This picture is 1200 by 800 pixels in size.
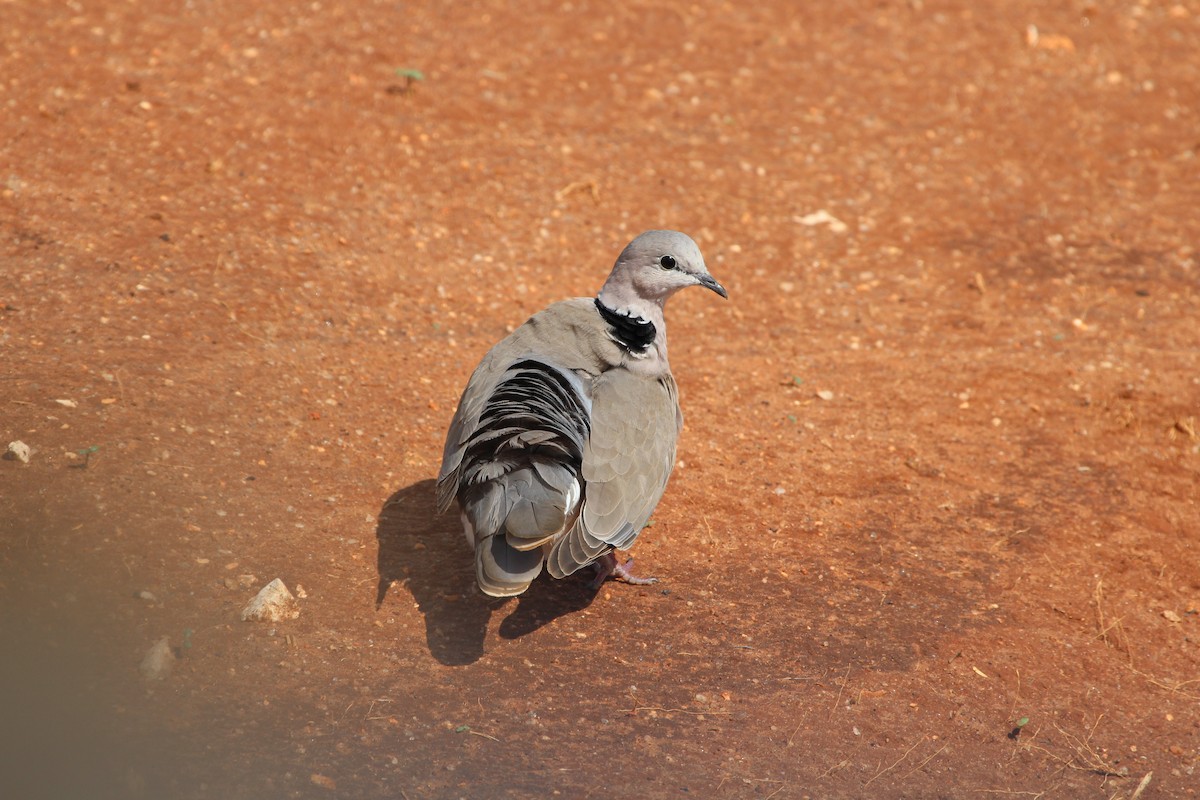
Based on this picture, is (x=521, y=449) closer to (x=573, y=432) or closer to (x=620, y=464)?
(x=573, y=432)

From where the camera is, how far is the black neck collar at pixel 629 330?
17.3 feet

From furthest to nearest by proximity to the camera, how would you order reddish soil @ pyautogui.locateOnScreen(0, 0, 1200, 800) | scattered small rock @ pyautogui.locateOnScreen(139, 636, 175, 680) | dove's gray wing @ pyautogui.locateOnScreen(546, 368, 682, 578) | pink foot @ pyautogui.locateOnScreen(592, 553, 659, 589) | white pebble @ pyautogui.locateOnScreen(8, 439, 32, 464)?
pink foot @ pyautogui.locateOnScreen(592, 553, 659, 589) → white pebble @ pyautogui.locateOnScreen(8, 439, 32, 464) → dove's gray wing @ pyautogui.locateOnScreen(546, 368, 682, 578) → reddish soil @ pyautogui.locateOnScreen(0, 0, 1200, 800) → scattered small rock @ pyautogui.locateOnScreen(139, 636, 175, 680)

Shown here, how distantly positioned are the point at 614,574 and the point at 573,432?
2.86 ft

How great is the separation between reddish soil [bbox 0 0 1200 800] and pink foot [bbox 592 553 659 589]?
0.44 feet

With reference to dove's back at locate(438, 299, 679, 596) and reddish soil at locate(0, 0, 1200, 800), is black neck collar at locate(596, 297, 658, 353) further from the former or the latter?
reddish soil at locate(0, 0, 1200, 800)

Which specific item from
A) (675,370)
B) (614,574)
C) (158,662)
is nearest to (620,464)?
(614,574)

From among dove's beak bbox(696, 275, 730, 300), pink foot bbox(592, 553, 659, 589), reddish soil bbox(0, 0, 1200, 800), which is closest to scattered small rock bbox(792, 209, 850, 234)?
reddish soil bbox(0, 0, 1200, 800)

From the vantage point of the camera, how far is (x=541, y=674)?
450 centimetres

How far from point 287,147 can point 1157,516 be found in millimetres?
6313

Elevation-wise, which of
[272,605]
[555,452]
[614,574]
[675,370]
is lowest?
[675,370]

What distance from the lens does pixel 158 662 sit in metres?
4.12

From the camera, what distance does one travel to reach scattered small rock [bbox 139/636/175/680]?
4098mm

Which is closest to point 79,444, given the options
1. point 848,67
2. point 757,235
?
point 757,235

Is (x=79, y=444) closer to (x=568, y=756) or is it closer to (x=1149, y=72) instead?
(x=568, y=756)
